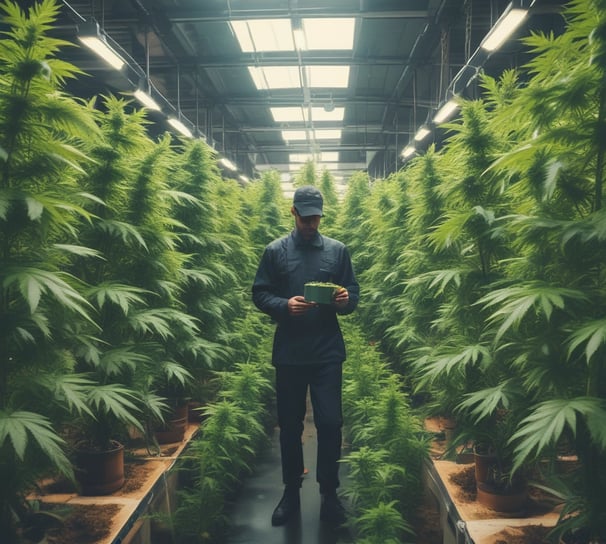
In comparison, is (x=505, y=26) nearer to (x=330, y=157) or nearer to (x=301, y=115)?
(x=301, y=115)

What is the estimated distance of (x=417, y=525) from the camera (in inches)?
109

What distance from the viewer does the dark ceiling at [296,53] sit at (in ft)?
22.6

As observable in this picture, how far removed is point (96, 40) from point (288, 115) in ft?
28.2

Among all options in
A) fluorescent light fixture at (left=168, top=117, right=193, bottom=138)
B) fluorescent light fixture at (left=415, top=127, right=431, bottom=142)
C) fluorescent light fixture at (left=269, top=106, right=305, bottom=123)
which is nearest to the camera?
fluorescent light fixture at (left=168, top=117, right=193, bottom=138)

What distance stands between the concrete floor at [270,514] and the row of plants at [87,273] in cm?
80

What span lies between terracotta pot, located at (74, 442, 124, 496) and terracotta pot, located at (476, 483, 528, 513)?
1957 mm

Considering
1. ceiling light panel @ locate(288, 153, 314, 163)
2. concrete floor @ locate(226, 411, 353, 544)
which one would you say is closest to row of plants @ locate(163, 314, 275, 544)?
concrete floor @ locate(226, 411, 353, 544)

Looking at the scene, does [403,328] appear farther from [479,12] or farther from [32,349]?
[479,12]

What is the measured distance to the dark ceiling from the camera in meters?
6.88

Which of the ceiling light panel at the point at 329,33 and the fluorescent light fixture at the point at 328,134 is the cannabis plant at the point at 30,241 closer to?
the ceiling light panel at the point at 329,33

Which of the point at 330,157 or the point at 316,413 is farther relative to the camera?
the point at 330,157

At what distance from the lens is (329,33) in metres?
8.29

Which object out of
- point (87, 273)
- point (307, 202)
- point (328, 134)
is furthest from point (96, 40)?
point (328, 134)

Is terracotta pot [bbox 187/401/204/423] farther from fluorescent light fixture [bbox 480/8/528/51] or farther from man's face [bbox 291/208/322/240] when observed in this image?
fluorescent light fixture [bbox 480/8/528/51]
